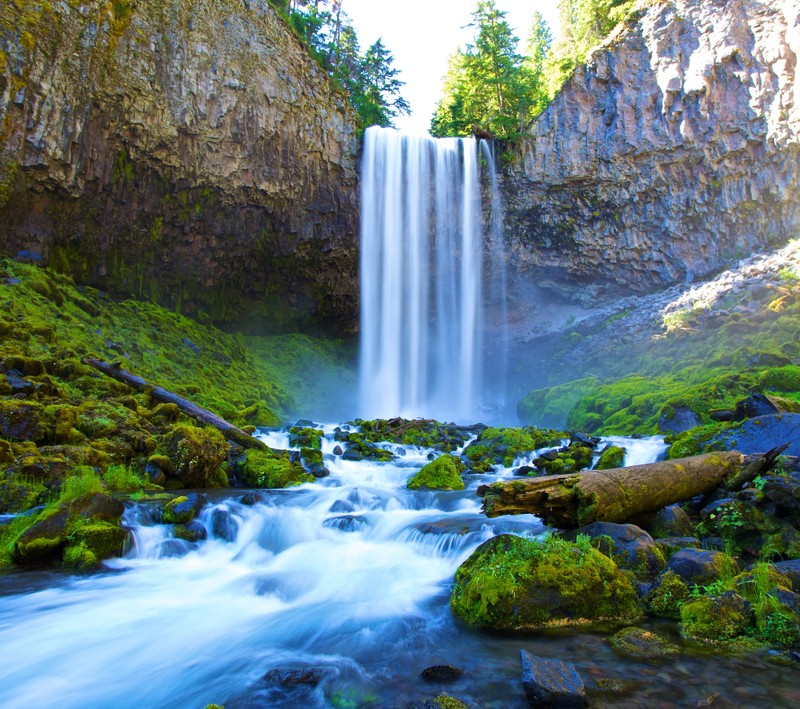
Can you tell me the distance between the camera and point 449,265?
28.4 metres

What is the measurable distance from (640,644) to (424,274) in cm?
2541

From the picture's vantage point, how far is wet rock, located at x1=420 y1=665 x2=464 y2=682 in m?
3.41

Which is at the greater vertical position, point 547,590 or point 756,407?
point 756,407

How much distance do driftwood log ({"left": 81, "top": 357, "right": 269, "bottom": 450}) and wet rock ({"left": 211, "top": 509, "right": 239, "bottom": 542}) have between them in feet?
12.7

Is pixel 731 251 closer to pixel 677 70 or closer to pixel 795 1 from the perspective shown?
pixel 677 70

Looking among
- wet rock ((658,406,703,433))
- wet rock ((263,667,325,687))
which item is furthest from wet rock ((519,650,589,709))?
wet rock ((658,406,703,433))

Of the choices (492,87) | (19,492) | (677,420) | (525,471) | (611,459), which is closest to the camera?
(19,492)

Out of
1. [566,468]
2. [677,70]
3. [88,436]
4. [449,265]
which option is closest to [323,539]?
[88,436]

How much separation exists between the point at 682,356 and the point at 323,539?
57.3 feet

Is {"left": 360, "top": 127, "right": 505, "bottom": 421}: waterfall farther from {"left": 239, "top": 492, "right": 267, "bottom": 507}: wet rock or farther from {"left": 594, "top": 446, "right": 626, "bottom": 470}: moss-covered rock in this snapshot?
{"left": 239, "top": 492, "right": 267, "bottom": 507}: wet rock

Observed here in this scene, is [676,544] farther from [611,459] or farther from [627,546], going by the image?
[611,459]

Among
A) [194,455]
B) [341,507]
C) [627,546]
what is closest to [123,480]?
[194,455]

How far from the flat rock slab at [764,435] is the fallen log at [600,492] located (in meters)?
1.93

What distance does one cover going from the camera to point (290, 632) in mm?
4621
